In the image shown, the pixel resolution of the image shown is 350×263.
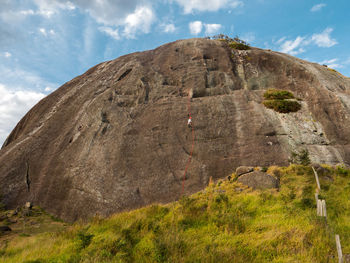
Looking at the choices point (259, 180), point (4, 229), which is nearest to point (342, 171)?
point (259, 180)

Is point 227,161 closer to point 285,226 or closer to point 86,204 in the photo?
point 285,226

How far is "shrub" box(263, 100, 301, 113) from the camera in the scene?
14.3m

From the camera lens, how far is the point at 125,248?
603 centimetres

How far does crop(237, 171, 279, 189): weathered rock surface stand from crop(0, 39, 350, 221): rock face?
122 cm

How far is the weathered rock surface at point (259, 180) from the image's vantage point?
9906 mm

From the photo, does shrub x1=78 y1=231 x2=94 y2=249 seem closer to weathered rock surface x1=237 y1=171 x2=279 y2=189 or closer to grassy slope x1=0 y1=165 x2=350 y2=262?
grassy slope x1=0 y1=165 x2=350 y2=262

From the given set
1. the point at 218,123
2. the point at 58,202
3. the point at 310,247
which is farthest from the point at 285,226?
the point at 58,202

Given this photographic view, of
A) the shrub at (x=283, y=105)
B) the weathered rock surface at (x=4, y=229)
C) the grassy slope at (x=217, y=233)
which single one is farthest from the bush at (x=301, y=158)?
the weathered rock surface at (x=4, y=229)

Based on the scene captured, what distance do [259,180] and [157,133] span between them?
6.49 meters

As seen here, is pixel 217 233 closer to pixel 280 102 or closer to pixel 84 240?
pixel 84 240

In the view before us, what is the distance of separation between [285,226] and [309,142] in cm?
799

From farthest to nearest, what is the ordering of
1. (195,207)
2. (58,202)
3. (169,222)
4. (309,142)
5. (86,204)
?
(309,142) → (58,202) → (86,204) → (195,207) → (169,222)

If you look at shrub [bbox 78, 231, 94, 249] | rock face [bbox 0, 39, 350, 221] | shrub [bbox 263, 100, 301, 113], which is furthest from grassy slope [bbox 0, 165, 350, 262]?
shrub [bbox 263, 100, 301, 113]

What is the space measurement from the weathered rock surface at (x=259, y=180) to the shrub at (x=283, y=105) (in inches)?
239
